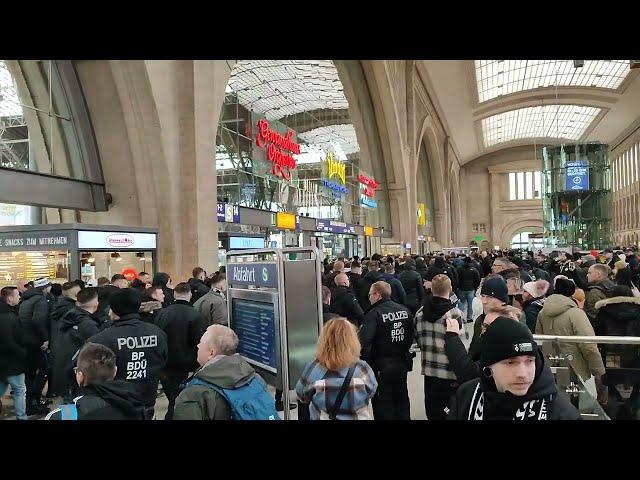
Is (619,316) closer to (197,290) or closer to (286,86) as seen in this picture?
(197,290)

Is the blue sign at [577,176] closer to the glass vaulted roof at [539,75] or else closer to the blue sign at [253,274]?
the glass vaulted roof at [539,75]

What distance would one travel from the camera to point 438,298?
4.63m

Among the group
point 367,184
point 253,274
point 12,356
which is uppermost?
point 367,184

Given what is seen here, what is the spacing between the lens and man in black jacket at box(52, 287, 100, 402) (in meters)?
5.00

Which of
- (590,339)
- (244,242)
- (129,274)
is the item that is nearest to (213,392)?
(590,339)

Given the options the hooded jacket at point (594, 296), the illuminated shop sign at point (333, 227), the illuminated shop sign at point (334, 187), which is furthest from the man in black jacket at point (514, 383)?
the illuminated shop sign at point (334, 187)

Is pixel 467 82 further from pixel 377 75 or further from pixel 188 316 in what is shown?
pixel 188 316

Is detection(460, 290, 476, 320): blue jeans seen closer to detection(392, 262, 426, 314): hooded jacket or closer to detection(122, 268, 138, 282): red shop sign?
detection(392, 262, 426, 314): hooded jacket

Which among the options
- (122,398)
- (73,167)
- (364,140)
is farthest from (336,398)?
(364,140)

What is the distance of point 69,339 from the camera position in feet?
16.8

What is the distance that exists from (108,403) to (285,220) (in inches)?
601

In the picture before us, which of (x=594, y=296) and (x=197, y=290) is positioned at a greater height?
(x=197, y=290)

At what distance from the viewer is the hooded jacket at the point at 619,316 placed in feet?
17.8
